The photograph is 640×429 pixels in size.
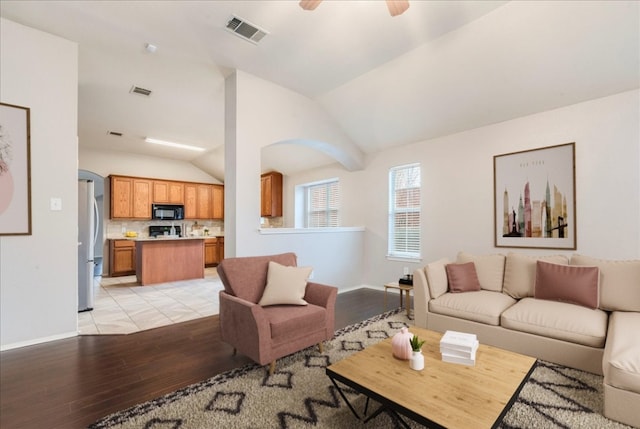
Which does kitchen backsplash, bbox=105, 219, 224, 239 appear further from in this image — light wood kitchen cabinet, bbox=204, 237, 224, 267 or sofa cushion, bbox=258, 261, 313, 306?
sofa cushion, bbox=258, 261, 313, 306

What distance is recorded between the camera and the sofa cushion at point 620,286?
2.65 m

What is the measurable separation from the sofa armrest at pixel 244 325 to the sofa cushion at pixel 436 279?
6.39 ft

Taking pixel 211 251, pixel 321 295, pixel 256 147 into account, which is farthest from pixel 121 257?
pixel 321 295

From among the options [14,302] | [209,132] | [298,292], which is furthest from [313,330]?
[209,132]

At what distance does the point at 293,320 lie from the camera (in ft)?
8.13

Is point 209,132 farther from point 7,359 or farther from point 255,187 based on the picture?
point 7,359

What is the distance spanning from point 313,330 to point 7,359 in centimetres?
280

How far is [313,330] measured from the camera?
8.66 feet

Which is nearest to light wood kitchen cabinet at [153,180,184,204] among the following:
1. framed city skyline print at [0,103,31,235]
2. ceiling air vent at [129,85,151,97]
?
ceiling air vent at [129,85,151,97]

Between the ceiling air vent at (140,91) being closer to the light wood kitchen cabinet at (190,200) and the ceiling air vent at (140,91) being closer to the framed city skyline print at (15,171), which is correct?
the framed city skyline print at (15,171)

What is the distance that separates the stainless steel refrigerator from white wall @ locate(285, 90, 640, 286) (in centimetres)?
428

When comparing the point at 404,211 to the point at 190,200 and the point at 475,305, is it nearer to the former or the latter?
the point at 475,305

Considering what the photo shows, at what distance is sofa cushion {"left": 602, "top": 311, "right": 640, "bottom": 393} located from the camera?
1.76 metres

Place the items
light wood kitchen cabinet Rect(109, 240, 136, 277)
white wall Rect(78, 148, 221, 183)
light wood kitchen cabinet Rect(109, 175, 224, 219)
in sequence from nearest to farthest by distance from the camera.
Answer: light wood kitchen cabinet Rect(109, 240, 136, 277) < white wall Rect(78, 148, 221, 183) < light wood kitchen cabinet Rect(109, 175, 224, 219)
